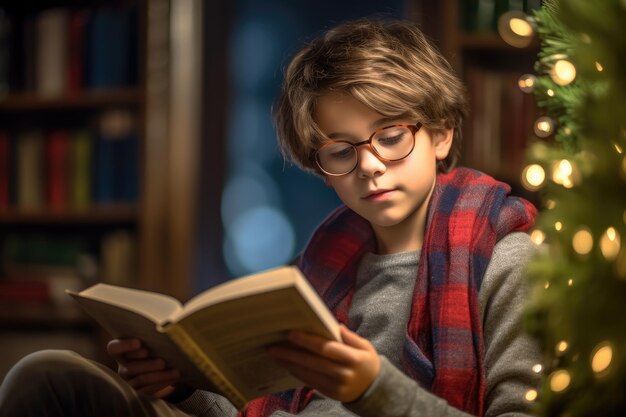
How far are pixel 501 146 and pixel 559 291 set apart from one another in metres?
1.97

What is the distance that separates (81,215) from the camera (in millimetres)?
3000

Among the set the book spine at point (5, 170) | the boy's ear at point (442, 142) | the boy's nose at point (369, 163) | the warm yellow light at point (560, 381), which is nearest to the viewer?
the warm yellow light at point (560, 381)

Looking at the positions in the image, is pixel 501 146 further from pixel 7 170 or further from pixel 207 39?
pixel 7 170

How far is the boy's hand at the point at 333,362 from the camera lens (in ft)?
3.25

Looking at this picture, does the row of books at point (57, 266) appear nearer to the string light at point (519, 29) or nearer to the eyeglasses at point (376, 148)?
the eyeglasses at point (376, 148)

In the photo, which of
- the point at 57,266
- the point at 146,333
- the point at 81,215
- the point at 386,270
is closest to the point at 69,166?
the point at 81,215

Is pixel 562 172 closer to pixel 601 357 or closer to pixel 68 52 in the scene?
pixel 601 357

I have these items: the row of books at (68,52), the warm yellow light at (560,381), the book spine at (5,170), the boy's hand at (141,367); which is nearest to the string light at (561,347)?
the warm yellow light at (560,381)

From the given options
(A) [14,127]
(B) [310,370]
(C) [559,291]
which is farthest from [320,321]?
(A) [14,127]

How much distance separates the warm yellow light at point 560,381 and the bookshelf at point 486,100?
1818 mm

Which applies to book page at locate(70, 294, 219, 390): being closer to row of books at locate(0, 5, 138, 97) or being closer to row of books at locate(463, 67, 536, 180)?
row of books at locate(463, 67, 536, 180)

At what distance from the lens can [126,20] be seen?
2.98 m

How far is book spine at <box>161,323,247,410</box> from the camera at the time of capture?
1.02m

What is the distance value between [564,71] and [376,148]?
30 cm
